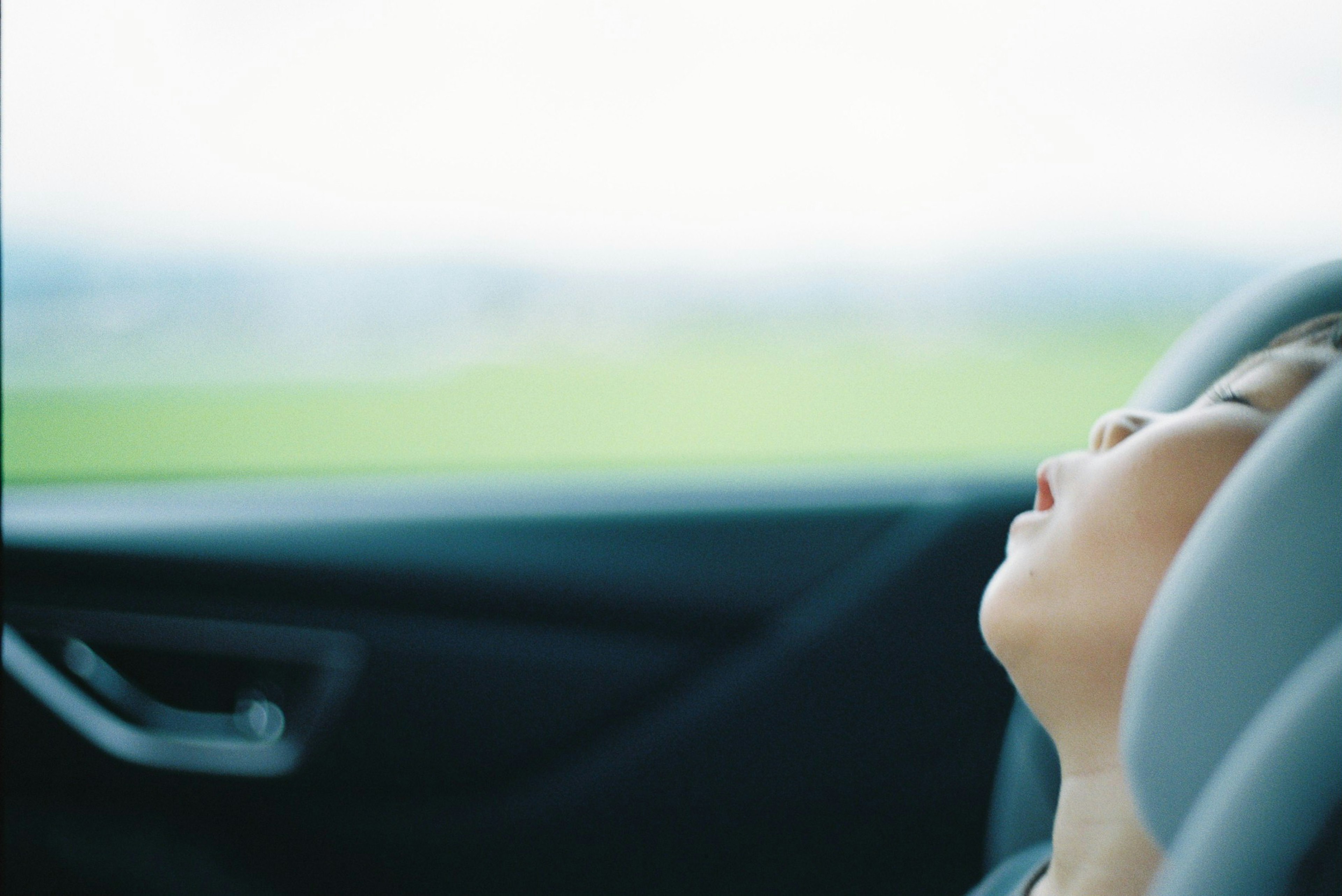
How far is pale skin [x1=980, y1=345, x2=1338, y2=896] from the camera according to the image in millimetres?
889

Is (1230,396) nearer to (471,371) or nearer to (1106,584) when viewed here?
(1106,584)

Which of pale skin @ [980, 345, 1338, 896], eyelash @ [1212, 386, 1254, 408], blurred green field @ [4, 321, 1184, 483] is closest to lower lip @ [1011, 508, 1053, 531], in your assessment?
pale skin @ [980, 345, 1338, 896]

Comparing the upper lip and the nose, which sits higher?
the nose

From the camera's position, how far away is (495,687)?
2.02 meters

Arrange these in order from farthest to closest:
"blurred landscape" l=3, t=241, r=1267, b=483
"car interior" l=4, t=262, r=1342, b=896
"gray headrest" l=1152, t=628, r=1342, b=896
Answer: "blurred landscape" l=3, t=241, r=1267, b=483 < "car interior" l=4, t=262, r=1342, b=896 < "gray headrest" l=1152, t=628, r=1342, b=896

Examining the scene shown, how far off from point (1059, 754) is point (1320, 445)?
31cm

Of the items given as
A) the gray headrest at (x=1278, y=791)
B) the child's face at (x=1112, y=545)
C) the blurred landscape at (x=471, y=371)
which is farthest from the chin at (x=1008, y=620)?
the blurred landscape at (x=471, y=371)

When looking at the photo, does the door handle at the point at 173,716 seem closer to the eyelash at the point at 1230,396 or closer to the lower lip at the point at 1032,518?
the lower lip at the point at 1032,518

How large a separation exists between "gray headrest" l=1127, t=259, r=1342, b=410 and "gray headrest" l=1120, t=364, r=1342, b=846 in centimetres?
29

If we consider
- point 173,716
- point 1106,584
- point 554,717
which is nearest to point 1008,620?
point 1106,584

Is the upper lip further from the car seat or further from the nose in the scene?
the car seat

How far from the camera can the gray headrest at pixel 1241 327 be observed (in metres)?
1.08

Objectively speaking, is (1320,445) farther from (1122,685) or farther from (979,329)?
(979,329)

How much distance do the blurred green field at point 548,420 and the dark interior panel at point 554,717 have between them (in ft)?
0.44
